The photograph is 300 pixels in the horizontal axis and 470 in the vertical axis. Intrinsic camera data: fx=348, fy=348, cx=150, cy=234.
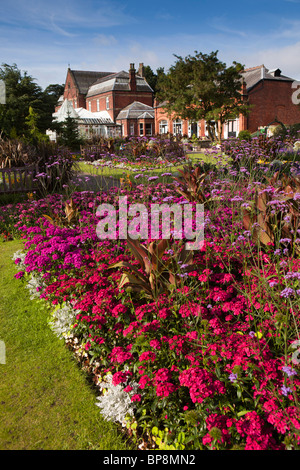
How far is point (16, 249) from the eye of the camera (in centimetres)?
594

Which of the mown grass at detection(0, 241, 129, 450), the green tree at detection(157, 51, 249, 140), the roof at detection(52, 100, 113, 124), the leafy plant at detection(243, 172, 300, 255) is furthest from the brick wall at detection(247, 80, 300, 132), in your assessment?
the mown grass at detection(0, 241, 129, 450)

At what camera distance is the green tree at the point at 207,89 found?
25203 mm

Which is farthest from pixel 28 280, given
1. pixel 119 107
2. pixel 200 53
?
pixel 119 107

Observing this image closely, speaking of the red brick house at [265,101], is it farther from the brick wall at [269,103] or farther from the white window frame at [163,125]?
the white window frame at [163,125]

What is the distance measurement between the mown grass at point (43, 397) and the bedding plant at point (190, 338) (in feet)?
0.39

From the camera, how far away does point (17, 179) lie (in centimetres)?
882

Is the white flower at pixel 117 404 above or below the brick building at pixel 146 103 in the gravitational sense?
below

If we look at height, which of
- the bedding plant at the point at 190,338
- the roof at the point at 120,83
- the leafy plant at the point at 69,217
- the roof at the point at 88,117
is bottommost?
the bedding plant at the point at 190,338

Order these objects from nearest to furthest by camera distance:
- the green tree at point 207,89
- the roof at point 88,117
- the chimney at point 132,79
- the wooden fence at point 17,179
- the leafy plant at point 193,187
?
the leafy plant at point 193,187, the wooden fence at point 17,179, the green tree at point 207,89, the roof at point 88,117, the chimney at point 132,79

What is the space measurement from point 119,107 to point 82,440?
147 feet

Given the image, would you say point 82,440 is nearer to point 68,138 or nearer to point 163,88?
point 68,138

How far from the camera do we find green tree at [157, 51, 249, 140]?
25.2 metres

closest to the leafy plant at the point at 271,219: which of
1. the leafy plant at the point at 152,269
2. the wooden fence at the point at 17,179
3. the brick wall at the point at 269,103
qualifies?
the leafy plant at the point at 152,269
